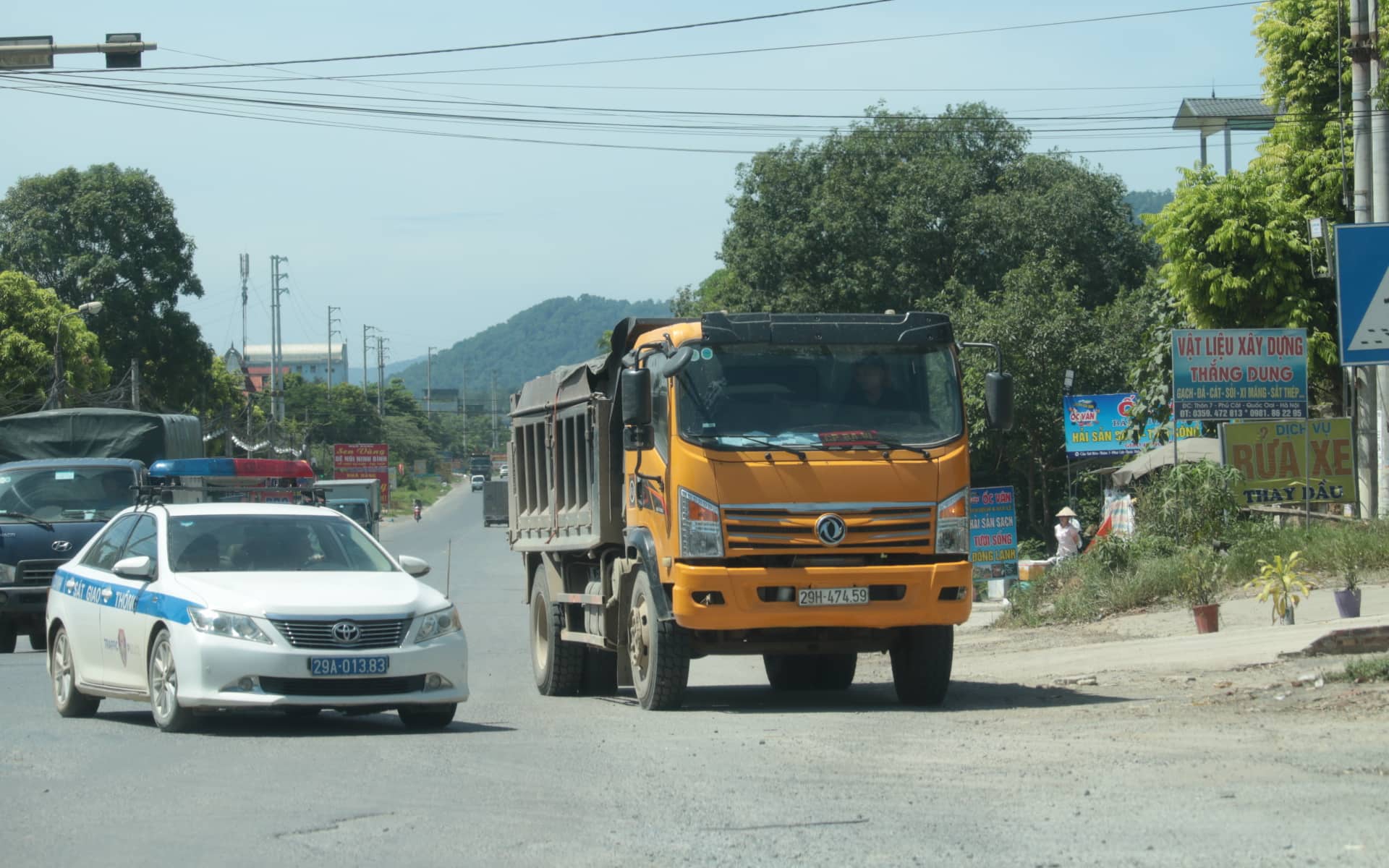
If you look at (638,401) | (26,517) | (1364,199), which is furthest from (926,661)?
(1364,199)

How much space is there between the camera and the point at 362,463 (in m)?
91.4

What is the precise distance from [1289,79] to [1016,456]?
15.0 metres

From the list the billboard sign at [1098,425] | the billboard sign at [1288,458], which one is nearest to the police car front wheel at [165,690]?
the billboard sign at [1288,458]

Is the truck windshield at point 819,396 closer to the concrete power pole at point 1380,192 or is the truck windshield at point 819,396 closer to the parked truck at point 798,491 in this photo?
the parked truck at point 798,491

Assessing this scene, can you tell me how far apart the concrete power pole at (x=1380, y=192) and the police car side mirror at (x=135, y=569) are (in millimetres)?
13163

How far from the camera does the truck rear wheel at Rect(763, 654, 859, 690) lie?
14797mm

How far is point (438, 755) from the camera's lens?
29.3 feet

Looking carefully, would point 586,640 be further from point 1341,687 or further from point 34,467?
point 34,467

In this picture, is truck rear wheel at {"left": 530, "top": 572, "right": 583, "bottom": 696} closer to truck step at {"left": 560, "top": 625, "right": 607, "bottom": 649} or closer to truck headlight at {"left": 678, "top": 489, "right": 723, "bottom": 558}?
truck step at {"left": 560, "top": 625, "right": 607, "bottom": 649}

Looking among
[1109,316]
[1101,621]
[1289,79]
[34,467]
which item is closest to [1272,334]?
[1101,621]

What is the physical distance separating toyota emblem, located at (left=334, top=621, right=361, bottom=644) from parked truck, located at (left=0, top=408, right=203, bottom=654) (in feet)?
22.8

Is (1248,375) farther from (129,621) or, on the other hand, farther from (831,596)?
(129,621)

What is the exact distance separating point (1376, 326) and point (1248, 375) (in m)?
13.6

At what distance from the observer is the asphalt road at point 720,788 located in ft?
20.5
